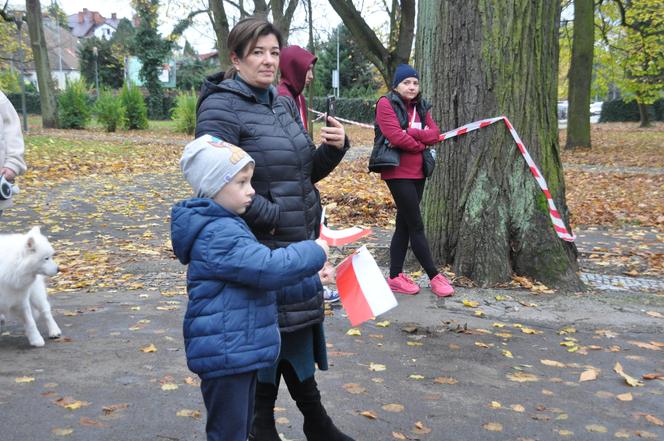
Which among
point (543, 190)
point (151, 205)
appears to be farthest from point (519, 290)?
point (151, 205)

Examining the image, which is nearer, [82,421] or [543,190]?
[82,421]

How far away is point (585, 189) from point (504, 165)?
894cm

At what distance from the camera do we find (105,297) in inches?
255

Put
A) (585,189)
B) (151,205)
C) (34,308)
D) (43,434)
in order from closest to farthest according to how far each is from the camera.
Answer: (43,434)
(34,308)
(151,205)
(585,189)

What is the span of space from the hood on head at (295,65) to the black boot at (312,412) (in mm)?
2368

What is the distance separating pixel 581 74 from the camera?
22.4 m

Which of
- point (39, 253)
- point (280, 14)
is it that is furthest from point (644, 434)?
point (280, 14)

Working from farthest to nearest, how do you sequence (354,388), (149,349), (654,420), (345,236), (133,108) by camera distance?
(133,108) < (149,349) < (354,388) < (654,420) < (345,236)

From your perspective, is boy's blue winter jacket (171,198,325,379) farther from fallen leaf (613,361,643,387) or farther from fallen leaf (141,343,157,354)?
fallen leaf (613,361,643,387)

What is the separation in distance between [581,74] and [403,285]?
1841cm

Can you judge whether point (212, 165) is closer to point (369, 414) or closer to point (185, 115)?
point (369, 414)

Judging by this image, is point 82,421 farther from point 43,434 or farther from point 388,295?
point 388,295

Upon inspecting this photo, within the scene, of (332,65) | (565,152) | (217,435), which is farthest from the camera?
(332,65)

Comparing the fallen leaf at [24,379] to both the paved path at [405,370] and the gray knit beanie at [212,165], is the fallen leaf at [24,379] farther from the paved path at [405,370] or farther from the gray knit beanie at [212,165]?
the gray knit beanie at [212,165]
